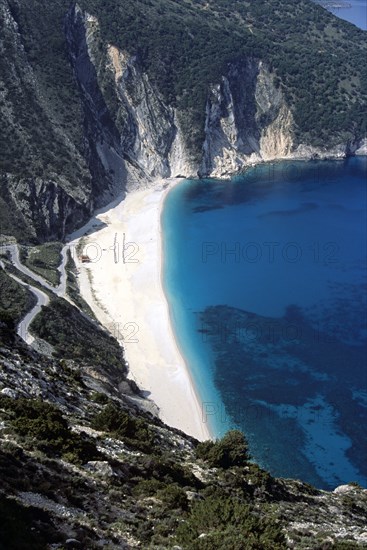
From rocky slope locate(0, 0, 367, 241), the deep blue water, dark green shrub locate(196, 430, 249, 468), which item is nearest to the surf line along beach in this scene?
the deep blue water

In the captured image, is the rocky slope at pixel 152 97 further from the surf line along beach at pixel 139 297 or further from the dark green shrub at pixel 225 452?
the dark green shrub at pixel 225 452

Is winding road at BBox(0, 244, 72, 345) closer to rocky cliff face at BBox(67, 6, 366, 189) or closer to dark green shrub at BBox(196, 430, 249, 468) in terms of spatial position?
dark green shrub at BBox(196, 430, 249, 468)

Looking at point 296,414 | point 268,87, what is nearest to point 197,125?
point 268,87

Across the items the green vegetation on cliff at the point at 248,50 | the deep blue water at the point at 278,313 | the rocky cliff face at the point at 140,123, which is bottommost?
the deep blue water at the point at 278,313

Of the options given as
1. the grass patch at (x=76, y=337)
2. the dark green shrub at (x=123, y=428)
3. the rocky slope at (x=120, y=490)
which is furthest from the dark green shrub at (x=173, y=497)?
the grass patch at (x=76, y=337)

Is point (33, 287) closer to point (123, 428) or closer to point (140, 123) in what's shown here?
point (123, 428)

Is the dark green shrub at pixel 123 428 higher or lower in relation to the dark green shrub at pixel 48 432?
lower
